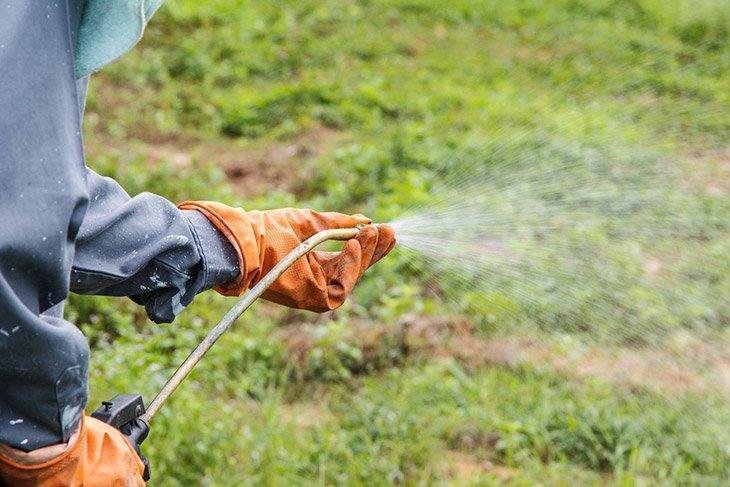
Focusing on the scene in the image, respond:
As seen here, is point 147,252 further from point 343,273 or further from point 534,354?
point 534,354

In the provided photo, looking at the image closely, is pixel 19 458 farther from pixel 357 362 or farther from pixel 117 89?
pixel 117 89

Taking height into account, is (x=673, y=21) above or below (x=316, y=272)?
below

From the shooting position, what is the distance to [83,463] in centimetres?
176

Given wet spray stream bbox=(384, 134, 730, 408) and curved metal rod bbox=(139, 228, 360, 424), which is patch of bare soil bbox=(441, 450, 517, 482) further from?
curved metal rod bbox=(139, 228, 360, 424)

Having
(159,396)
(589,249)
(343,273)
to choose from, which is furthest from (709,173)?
(159,396)

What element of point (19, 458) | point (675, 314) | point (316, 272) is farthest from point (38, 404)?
point (675, 314)

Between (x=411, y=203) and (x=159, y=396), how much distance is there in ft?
10.8

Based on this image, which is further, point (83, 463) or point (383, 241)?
point (383, 241)

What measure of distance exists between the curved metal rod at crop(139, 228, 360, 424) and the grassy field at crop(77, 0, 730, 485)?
128 cm

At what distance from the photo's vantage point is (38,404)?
5.38ft

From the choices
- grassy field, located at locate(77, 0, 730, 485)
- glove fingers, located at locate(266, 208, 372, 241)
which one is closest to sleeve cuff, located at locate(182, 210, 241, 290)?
glove fingers, located at locate(266, 208, 372, 241)

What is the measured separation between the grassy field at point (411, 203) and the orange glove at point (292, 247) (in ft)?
3.98

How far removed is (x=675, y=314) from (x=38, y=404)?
→ 3679mm

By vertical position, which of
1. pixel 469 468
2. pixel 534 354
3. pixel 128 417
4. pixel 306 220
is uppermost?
pixel 306 220
